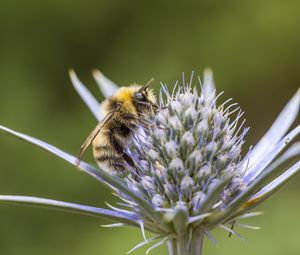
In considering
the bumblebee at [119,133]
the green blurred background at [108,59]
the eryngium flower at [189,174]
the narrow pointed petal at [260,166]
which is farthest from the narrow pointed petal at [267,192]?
the green blurred background at [108,59]

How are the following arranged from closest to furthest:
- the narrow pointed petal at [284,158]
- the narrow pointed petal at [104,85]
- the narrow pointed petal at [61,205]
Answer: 1. the narrow pointed petal at [284,158]
2. the narrow pointed petal at [61,205]
3. the narrow pointed petal at [104,85]

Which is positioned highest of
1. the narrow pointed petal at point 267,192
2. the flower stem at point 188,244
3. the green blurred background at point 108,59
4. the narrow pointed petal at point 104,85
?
the green blurred background at point 108,59

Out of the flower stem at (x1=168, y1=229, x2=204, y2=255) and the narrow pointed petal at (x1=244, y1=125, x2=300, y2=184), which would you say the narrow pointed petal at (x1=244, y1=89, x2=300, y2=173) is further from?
the flower stem at (x1=168, y1=229, x2=204, y2=255)

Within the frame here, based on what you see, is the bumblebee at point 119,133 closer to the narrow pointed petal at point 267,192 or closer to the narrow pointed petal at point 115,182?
the narrow pointed petal at point 115,182

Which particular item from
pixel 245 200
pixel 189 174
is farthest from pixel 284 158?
pixel 189 174

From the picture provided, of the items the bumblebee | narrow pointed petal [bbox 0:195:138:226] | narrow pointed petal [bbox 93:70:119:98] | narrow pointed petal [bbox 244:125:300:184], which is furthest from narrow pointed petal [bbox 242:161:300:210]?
narrow pointed petal [bbox 93:70:119:98]

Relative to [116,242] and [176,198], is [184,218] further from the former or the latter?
[116,242]

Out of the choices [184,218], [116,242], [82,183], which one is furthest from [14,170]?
[184,218]
